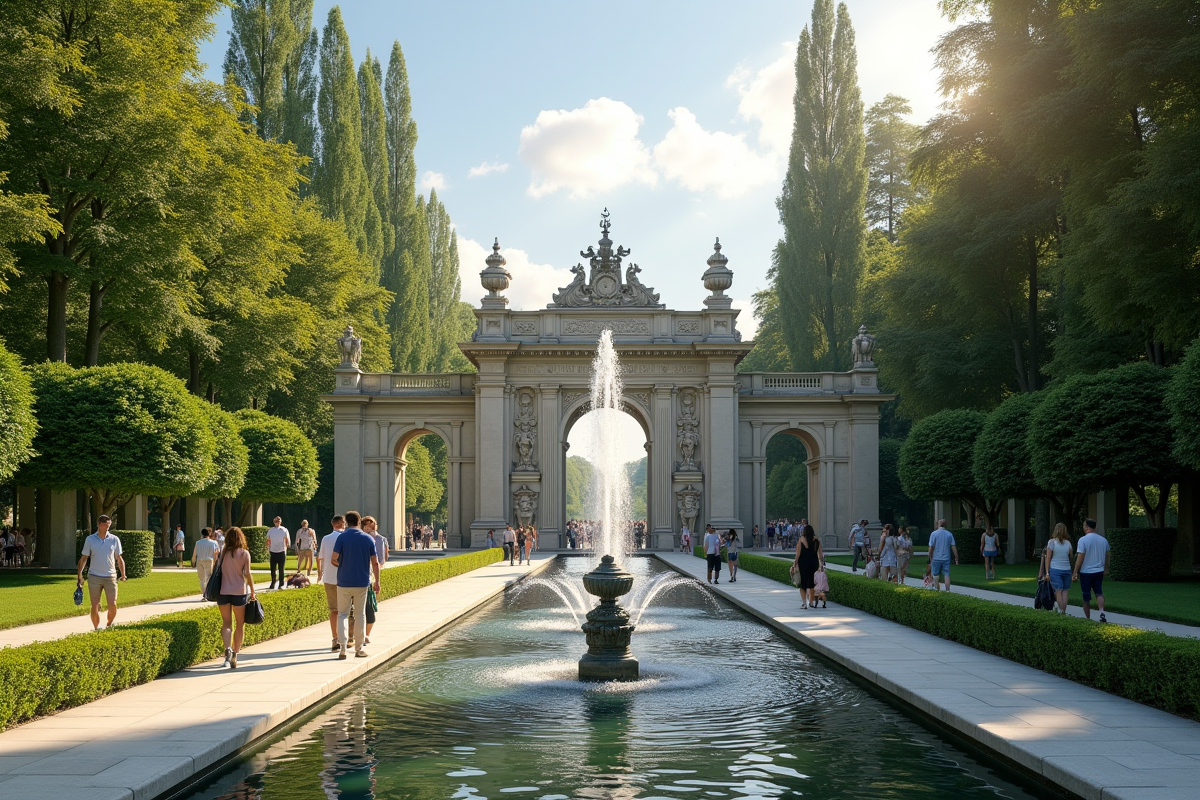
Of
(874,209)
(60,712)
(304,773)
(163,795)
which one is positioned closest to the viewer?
(163,795)

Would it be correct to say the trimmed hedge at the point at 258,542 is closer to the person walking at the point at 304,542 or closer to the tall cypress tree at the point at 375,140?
the person walking at the point at 304,542


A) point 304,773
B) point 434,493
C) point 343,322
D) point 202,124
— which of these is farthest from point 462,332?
point 304,773

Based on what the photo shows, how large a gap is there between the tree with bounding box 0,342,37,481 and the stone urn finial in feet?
88.1

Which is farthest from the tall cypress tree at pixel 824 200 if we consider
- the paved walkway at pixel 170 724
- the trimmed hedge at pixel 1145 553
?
the paved walkway at pixel 170 724

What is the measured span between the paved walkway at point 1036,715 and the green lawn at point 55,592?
45.7ft

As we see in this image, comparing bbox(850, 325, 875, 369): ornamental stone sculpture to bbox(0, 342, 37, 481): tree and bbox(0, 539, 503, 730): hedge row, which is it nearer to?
bbox(0, 342, 37, 481): tree

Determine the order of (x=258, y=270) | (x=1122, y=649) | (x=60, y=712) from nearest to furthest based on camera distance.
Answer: (x=60, y=712)
(x=1122, y=649)
(x=258, y=270)

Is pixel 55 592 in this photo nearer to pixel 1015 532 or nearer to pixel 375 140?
pixel 1015 532

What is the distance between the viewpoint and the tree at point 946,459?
3806cm

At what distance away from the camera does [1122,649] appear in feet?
35.5

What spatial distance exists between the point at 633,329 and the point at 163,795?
141 feet

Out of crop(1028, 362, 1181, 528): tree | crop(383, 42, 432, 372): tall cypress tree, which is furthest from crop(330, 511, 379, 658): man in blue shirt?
crop(383, 42, 432, 372): tall cypress tree

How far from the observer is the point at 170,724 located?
941 cm

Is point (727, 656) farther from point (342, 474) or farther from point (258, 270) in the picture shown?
point (342, 474)
